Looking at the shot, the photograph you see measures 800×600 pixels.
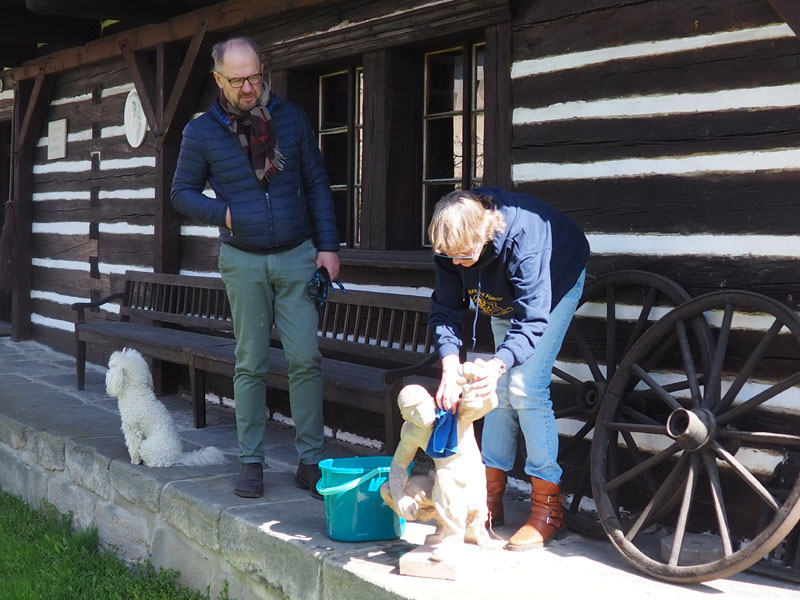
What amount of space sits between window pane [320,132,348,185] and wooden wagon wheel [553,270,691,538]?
7.17ft

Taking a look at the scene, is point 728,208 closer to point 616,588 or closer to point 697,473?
point 697,473

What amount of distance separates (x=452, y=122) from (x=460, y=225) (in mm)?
2248

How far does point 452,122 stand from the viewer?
5320 mm

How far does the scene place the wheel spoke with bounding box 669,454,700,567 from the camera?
336cm

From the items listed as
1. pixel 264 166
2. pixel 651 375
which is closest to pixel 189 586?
pixel 264 166

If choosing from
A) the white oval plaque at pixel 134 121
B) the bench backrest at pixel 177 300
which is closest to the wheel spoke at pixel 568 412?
the bench backrest at pixel 177 300

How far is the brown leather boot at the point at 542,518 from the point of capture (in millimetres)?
3643

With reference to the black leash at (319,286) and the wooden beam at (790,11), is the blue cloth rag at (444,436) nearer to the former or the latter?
the black leash at (319,286)

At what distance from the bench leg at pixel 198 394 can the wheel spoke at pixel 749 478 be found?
3404 mm

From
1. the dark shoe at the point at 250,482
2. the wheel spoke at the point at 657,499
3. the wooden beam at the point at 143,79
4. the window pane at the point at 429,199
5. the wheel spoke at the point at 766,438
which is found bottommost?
the dark shoe at the point at 250,482

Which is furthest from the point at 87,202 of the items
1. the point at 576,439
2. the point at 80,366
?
the point at 576,439

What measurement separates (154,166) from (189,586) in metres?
4.10

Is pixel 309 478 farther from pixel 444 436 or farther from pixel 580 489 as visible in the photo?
pixel 444 436

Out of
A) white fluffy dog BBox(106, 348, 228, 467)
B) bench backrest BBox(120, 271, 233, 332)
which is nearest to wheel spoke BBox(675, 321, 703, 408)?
white fluffy dog BBox(106, 348, 228, 467)
